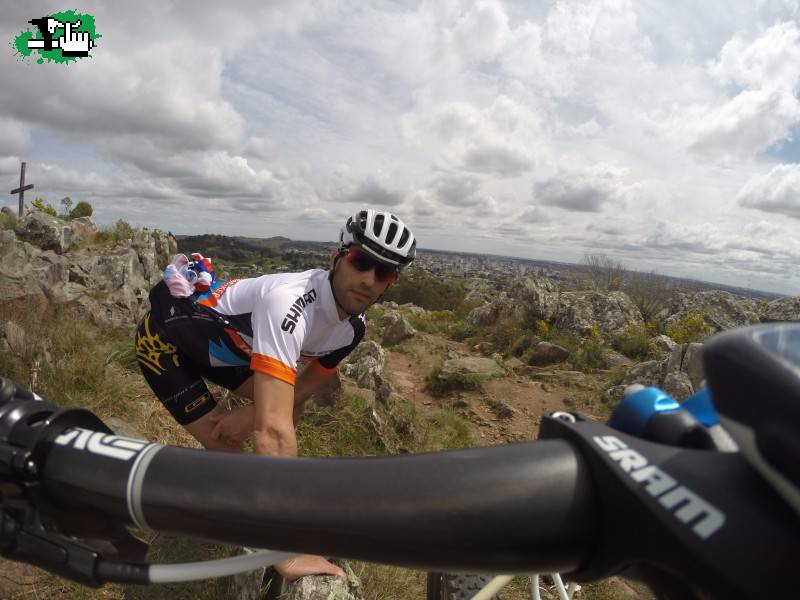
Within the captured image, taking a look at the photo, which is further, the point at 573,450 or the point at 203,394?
the point at 203,394

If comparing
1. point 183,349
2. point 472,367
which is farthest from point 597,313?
point 183,349

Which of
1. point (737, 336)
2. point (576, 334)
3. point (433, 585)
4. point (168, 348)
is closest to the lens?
point (737, 336)

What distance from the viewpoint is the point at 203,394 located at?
3283 millimetres

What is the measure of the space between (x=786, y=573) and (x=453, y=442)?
6407 mm

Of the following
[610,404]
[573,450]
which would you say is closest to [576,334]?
[610,404]

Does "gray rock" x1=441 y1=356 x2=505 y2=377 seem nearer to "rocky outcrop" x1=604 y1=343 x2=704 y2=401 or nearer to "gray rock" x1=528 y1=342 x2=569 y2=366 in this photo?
"gray rock" x1=528 y1=342 x2=569 y2=366

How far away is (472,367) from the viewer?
34.0 ft

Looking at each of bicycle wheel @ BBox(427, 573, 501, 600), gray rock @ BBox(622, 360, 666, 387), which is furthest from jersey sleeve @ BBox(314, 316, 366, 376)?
gray rock @ BBox(622, 360, 666, 387)

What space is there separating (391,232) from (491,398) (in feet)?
20.7

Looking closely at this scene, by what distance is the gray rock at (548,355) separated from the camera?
1141cm

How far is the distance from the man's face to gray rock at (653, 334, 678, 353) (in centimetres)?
1014

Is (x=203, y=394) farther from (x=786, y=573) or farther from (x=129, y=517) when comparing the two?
(x=786, y=573)

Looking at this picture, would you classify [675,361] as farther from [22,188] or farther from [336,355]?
[22,188]

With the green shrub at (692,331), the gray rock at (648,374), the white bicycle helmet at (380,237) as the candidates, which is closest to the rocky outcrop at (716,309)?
the green shrub at (692,331)
